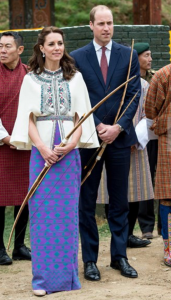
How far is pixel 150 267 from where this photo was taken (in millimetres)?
5742

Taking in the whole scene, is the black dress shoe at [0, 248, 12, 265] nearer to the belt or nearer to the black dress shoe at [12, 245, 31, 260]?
the black dress shoe at [12, 245, 31, 260]

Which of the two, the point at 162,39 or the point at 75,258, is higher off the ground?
the point at 162,39

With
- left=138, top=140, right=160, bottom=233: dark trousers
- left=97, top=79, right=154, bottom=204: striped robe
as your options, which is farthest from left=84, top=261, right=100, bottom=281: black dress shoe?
left=138, top=140, right=160, bottom=233: dark trousers

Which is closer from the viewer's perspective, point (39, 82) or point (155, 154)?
point (39, 82)

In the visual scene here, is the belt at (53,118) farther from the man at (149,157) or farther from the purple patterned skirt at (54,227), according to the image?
the man at (149,157)

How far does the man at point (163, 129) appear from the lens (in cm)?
561

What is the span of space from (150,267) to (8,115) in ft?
5.81

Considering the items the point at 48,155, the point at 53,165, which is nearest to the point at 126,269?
the point at 53,165

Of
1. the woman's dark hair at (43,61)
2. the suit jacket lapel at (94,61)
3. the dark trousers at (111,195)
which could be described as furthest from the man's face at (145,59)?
the woman's dark hair at (43,61)

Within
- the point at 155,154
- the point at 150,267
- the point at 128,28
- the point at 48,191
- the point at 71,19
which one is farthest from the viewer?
the point at 71,19

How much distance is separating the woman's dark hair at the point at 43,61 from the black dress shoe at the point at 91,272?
4.84ft

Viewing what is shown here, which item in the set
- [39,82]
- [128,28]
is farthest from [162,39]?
[39,82]

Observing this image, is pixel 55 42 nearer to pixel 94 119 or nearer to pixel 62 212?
pixel 94 119

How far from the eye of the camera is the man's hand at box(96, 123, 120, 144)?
5246 millimetres
